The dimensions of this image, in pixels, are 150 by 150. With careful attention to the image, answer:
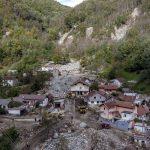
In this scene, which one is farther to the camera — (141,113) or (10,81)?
(10,81)

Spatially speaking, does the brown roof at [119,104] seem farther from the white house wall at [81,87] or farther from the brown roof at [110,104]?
the white house wall at [81,87]

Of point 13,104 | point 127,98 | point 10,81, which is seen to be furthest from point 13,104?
point 10,81

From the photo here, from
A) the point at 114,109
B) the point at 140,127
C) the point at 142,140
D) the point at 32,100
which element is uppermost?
the point at 32,100

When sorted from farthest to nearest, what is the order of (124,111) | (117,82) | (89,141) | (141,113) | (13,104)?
(117,82)
(13,104)
(124,111)
(141,113)
(89,141)

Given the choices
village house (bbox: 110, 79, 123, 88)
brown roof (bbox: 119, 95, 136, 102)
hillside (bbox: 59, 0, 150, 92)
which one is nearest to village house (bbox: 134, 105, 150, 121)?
brown roof (bbox: 119, 95, 136, 102)

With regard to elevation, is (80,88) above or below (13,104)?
above

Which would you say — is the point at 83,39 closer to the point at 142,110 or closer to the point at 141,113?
the point at 142,110

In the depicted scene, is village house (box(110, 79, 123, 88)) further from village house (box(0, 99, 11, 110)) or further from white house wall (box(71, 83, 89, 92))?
village house (box(0, 99, 11, 110))
